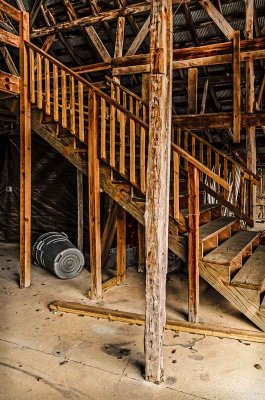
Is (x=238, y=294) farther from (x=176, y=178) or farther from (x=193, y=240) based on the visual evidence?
(x=176, y=178)

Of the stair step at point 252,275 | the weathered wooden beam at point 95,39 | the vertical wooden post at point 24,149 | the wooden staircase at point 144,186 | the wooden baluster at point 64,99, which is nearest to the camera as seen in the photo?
the stair step at point 252,275

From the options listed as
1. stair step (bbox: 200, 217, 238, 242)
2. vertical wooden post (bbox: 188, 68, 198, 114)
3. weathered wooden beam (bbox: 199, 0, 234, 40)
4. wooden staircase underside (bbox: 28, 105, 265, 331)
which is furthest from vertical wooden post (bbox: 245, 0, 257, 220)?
wooden staircase underside (bbox: 28, 105, 265, 331)

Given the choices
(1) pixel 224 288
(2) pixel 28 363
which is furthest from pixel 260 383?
(2) pixel 28 363

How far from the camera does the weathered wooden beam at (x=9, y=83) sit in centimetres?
489

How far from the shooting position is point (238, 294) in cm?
382

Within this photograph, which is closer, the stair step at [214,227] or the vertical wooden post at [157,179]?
the vertical wooden post at [157,179]

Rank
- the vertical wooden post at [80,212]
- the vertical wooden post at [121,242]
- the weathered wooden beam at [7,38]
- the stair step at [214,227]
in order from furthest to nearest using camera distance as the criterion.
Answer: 1. the vertical wooden post at [80,212]
2. the vertical wooden post at [121,242]
3. the weathered wooden beam at [7,38]
4. the stair step at [214,227]

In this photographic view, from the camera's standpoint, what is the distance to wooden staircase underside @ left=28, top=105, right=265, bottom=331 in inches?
149

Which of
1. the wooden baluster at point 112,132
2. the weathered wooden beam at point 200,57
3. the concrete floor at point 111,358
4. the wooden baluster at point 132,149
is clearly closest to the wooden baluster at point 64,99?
the wooden baluster at point 112,132

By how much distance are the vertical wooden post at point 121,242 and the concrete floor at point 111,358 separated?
0.68m

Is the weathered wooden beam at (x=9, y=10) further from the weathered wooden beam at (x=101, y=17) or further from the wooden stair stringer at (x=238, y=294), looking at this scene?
the wooden stair stringer at (x=238, y=294)

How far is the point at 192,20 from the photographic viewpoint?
7.34 m

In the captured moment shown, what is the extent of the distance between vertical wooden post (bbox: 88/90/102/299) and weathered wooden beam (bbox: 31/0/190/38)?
312 centimetres

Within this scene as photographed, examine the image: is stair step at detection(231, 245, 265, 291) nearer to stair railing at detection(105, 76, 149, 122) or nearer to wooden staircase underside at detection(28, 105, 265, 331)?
wooden staircase underside at detection(28, 105, 265, 331)
